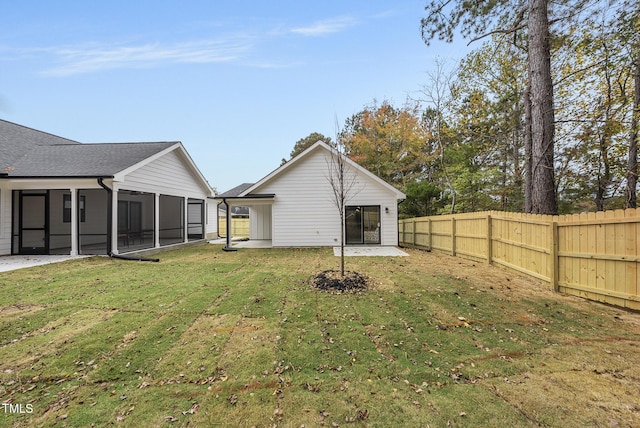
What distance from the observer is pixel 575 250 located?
534 centimetres

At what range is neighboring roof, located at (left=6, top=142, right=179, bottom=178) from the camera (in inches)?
396

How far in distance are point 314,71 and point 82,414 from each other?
1872 centimetres

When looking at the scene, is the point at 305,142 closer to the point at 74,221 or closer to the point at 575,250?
the point at 74,221

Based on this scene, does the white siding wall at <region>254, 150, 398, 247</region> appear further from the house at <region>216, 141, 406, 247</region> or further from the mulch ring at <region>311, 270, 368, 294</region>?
the mulch ring at <region>311, 270, 368, 294</region>

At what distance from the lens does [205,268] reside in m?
8.20

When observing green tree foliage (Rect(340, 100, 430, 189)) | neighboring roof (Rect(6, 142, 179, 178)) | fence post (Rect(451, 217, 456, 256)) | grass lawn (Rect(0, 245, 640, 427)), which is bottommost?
grass lawn (Rect(0, 245, 640, 427))

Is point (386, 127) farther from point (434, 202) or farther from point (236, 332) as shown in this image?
point (236, 332)

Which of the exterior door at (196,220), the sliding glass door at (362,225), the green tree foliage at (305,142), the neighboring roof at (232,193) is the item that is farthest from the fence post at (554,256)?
the green tree foliage at (305,142)

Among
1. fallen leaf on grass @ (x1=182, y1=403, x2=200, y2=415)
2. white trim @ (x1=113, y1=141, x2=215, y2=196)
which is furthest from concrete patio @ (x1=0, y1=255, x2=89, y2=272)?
fallen leaf on grass @ (x1=182, y1=403, x2=200, y2=415)

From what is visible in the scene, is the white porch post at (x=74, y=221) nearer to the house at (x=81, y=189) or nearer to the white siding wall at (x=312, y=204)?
the house at (x=81, y=189)

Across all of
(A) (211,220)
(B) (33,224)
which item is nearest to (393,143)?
(A) (211,220)

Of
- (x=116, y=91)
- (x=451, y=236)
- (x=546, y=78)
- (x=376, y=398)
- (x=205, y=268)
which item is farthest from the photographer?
(x=116, y=91)

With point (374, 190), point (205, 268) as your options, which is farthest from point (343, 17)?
point (205, 268)

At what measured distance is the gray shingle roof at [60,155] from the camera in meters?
10.2
